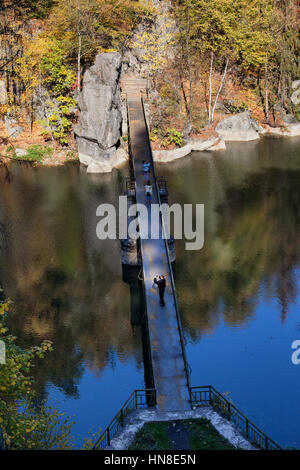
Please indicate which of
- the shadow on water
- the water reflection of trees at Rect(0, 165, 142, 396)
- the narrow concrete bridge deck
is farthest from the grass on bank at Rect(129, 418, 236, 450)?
the water reflection of trees at Rect(0, 165, 142, 396)

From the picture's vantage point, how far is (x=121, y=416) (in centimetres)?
2181

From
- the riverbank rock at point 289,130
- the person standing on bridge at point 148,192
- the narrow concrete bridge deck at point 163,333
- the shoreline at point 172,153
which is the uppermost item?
the riverbank rock at point 289,130

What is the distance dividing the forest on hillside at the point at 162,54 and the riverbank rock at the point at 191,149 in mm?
1372

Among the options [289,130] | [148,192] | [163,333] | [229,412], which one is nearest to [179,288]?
[163,333]

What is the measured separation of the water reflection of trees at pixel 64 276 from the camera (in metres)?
30.2

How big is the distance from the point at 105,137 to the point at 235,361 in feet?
114

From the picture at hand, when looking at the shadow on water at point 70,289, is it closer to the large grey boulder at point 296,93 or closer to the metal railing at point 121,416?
the metal railing at point 121,416

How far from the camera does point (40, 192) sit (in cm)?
5147

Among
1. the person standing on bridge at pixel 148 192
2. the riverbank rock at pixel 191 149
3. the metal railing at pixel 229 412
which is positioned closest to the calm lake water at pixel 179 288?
the metal railing at pixel 229 412

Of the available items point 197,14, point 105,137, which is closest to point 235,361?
point 105,137

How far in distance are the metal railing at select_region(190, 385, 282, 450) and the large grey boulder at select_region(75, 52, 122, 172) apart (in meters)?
35.0

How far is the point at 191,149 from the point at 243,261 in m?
26.3

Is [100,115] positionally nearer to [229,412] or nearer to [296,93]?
[296,93]
